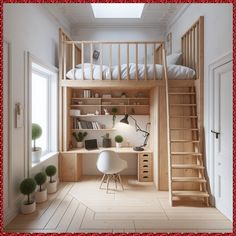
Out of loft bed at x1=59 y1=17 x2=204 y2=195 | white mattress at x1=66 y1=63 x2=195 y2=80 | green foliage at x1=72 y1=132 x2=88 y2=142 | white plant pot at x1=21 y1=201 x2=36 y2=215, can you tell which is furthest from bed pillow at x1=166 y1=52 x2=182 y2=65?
white plant pot at x1=21 y1=201 x2=36 y2=215

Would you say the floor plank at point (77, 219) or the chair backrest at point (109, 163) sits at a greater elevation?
the chair backrest at point (109, 163)

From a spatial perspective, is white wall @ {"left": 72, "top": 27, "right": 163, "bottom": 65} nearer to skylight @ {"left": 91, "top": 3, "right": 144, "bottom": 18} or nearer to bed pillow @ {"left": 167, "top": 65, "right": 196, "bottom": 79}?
skylight @ {"left": 91, "top": 3, "right": 144, "bottom": 18}

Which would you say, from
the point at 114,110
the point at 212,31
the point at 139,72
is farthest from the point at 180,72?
the point at 114,110

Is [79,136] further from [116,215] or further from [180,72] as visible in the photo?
[180,72]

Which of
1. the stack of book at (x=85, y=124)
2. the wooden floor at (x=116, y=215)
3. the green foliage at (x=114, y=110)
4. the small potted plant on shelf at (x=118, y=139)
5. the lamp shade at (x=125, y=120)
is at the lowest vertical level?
the wooden floor at (x=116, y=215)

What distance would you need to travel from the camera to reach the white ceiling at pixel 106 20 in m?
4.41

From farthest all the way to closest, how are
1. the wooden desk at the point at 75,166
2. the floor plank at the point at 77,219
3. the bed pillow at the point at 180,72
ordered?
1. the wooden desk at the point at 75,166
2. the bed pillow at the point at 180,72
3. the floor plank at the point at 77,219

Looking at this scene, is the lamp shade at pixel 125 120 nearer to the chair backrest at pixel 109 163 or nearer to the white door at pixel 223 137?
the chair backrest at pixel 109 163

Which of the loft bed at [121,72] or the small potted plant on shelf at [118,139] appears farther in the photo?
the small potted plant on shelf at [118,139]

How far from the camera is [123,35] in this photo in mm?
5430

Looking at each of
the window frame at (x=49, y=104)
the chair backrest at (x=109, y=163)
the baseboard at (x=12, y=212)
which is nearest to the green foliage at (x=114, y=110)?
the window frame at (x=49, y=104)

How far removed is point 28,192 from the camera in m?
2.80

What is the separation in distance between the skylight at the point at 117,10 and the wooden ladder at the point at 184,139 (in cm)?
208

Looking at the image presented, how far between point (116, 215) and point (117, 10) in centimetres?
410
